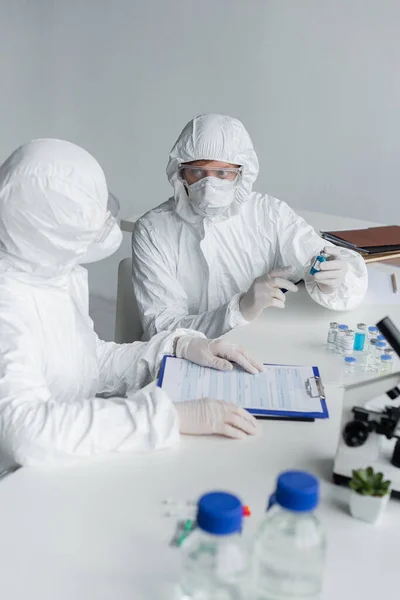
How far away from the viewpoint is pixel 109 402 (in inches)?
48.8

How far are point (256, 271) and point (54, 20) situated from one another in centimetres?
281

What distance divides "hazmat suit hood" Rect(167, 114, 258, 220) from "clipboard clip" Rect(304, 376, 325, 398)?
85cm

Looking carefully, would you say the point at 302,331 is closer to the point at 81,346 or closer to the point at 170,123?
the point at 81,346

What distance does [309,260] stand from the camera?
221cm

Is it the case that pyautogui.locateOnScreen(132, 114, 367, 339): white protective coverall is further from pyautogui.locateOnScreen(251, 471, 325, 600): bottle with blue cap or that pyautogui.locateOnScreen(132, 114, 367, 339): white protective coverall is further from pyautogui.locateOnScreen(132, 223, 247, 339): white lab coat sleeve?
pyautogui.locateOnScreen(251, 471, 325, 600): bottle with blue cap

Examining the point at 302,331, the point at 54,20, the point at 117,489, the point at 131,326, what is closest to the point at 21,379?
the point at 117,489

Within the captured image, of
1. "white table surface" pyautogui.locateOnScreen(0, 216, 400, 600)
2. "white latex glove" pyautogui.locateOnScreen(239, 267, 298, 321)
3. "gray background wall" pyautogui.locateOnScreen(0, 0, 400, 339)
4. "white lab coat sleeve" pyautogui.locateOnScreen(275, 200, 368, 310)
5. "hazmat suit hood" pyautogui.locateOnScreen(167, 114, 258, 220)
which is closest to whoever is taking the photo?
"white table surface" pyautogui.locateOnScreen(0, 216, 400, 600)

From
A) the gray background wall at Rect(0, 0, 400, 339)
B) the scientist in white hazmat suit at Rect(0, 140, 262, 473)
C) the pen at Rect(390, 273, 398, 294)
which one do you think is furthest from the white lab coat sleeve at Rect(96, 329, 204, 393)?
A: the gray background wall at Rect(0, 0, 400, 339)

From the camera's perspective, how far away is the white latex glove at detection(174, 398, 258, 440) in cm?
128

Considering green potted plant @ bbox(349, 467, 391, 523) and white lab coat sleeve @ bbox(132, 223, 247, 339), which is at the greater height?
green potted plant @ bbox(349, 467, 391, 523)

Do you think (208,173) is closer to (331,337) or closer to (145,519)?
(331,337)

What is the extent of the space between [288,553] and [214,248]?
1.58 metres

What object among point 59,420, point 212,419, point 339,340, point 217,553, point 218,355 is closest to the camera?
point 217,553

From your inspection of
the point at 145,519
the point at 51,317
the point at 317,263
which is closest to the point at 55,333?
the point at 51,317
